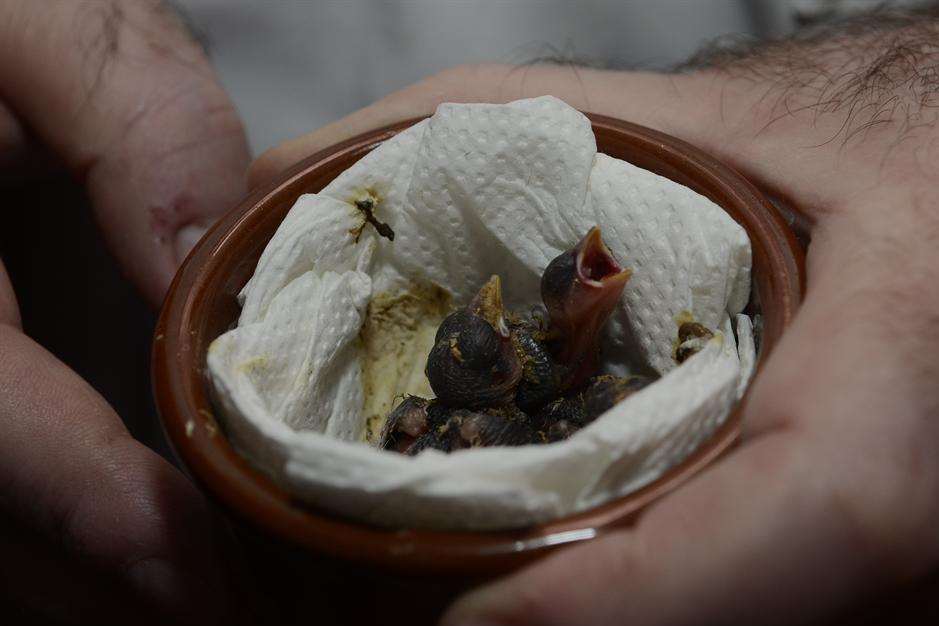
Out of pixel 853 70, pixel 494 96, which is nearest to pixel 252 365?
pixel 494 96

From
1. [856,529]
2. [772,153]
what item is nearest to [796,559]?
[856,529]

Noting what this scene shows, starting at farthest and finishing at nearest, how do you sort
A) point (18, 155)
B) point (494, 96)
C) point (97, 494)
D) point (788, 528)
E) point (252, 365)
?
1. point (18, 155)
2. point (494, 96)
3. point (97, 494)
4. point (252, 365)
5. point (788, 528)

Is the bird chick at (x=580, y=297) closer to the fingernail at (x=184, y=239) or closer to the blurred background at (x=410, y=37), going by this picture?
the fingernail at (x=184, y=239)

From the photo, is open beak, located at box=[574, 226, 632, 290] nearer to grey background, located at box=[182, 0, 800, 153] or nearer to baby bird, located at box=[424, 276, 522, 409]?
baby bird, located at box=[424, 276, 522, 409]

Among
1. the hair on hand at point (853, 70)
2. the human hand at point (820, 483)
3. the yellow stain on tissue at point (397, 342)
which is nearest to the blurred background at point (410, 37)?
the hair on hand at point (853, 70)

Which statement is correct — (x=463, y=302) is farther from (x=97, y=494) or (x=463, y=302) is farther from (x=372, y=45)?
(x=372, y=45)

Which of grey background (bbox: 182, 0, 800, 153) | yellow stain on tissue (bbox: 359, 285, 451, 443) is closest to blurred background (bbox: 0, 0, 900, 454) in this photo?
grey background (bbox: 182, 0, 800, 153)
